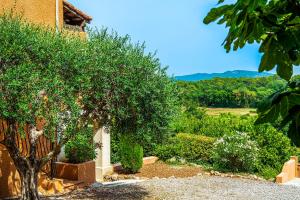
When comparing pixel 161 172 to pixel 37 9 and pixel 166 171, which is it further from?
pixel 37 9

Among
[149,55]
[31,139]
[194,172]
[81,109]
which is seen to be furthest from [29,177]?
[194,172]

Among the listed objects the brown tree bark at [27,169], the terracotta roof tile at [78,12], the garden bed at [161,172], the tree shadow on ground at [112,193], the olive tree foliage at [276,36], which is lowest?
the garden bed at [161,172]

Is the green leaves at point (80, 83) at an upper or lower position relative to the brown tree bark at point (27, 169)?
upper

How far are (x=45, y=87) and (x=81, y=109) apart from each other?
1599mm

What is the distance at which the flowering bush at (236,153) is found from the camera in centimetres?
2208

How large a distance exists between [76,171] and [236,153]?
324 inches

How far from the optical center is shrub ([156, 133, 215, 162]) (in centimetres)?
2502

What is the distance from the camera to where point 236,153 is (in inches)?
870

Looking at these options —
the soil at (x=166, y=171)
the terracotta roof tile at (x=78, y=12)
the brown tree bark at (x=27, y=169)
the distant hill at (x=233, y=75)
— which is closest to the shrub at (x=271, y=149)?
the soil at (x=166, y=171)

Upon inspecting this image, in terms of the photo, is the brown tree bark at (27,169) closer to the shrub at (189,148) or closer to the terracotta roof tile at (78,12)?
the terracotta roof tile at (78,12)

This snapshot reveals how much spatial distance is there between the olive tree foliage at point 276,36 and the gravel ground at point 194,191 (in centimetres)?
1374

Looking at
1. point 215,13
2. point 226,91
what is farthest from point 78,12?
point 226,91

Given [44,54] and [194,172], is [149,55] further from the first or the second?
[194,172]

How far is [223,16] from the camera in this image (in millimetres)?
1869
